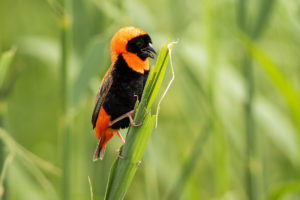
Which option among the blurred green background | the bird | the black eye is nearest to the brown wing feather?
the bird

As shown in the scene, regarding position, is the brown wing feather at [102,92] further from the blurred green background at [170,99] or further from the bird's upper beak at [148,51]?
the blurred green background at [170,99]

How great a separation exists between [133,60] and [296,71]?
7.94 ft

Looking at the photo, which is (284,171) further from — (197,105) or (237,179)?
(197,105)

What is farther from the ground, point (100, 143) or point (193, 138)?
point (100, 143)

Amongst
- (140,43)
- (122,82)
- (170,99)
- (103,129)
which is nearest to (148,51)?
(140,43)

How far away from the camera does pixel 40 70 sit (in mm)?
3818

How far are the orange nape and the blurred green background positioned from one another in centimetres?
34

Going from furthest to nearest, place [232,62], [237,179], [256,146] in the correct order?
[232,62] < [237,179] < [256,146]

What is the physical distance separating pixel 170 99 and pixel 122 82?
319 centimetres

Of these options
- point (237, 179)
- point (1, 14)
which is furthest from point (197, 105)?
point (1, 14)

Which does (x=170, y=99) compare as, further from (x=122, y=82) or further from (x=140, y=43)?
(x=140, y=43)

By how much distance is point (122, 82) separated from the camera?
133cm

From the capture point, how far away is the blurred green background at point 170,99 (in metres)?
1.93

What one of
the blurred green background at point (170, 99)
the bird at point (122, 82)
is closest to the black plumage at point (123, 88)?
the bird at point (122, 82)
